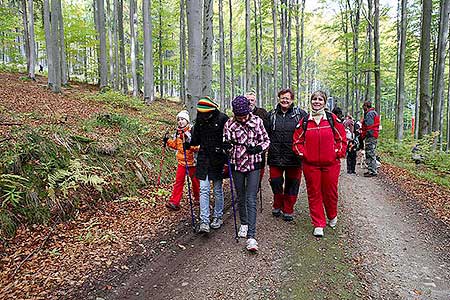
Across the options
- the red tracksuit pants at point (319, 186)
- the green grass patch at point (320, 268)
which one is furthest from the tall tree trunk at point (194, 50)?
the green grass patch at point (320, 268)

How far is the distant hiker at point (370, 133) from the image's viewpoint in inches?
378

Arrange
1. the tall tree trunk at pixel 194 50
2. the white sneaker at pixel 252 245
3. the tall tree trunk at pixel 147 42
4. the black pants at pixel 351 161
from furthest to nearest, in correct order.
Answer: the tall tree trunk at pixel 147 42 → the black pants at pixel 351 161 → the tall tree trunk at pixel 194 50 → the white sneaker at pixel 252 245

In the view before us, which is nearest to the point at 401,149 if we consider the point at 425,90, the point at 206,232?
the point at 425,90

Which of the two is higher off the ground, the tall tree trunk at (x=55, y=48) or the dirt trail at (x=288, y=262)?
the tall tree trunk at (x=55, y=48)

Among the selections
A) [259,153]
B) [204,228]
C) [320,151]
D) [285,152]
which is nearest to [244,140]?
[259,153]

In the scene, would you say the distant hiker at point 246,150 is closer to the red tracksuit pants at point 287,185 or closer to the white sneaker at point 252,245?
the white sneaker at point 252,245

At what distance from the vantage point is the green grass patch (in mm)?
3570

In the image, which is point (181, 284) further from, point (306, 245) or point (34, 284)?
point (306, 245)

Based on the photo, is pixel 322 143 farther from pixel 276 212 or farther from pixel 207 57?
pixel 207 57

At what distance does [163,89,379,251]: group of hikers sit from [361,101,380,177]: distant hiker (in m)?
4.92

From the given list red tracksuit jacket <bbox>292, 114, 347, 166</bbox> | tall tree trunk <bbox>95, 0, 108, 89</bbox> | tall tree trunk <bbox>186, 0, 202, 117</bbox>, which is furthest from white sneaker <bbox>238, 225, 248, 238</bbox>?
tall tree trunk <bbox>95, 0, 108, 89</bbox>

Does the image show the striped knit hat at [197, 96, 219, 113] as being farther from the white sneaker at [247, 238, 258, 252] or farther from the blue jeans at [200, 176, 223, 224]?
the white sneaker at [247, 238, 258, 252]

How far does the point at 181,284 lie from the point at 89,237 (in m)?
1.80

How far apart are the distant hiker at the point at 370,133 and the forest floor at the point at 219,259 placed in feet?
12.4
